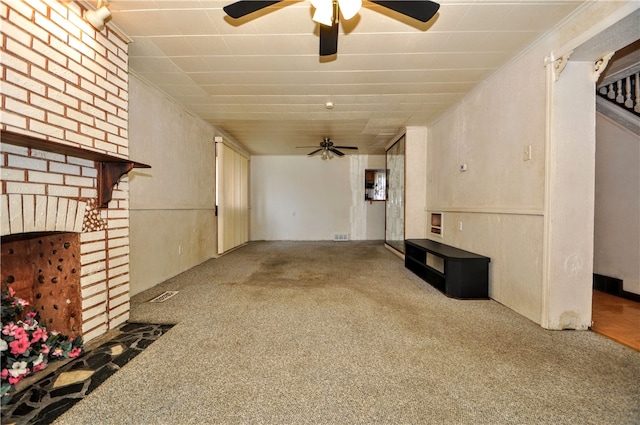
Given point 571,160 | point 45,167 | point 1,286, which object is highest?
point 571,160

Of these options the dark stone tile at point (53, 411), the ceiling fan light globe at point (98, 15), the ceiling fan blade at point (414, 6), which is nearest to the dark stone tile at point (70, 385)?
the dark stone tile at point (53, 411)

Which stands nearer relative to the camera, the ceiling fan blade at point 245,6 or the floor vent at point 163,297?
the ceiling fan blade at point 245,6

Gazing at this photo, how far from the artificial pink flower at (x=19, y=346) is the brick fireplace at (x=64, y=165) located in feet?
1.50

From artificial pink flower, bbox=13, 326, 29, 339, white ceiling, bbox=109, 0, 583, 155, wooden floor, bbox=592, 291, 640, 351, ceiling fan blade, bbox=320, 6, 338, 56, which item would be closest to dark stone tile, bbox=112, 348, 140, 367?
artificial pink flower, bbox=13, 326, 29, 339

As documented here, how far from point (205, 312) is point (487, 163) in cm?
344

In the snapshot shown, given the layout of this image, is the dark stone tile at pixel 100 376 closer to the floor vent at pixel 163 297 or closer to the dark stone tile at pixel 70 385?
the dark stone tile at pixel 70 385

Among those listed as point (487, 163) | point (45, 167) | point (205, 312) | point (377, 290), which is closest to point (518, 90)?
point (487, 163)

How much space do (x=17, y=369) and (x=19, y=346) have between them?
112 mm

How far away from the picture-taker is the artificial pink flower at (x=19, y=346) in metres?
1.36

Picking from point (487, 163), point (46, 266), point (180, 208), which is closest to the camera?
point (46, 266)

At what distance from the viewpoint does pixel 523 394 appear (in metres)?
1.43

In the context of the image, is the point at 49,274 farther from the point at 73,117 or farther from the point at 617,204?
the point at 617,204

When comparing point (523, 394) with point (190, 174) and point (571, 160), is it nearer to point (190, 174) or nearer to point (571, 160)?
point (571, 160)

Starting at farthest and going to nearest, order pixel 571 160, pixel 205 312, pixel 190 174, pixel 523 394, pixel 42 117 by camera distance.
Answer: pixel 190 174
pixel 205 312
pixel 571 160
pixel 42 117
pixel 523 394
